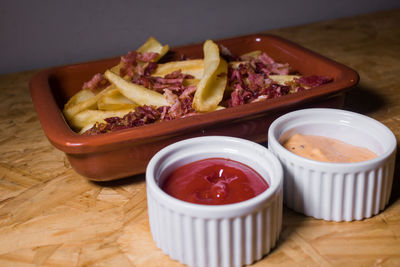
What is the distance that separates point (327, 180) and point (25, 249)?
809 millimetres

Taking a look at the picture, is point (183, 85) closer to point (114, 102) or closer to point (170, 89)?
point (170, 89)

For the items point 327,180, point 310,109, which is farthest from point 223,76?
point 327,180

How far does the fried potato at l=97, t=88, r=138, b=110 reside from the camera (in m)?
1.64

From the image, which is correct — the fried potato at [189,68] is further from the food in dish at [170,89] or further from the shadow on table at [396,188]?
the shadow on table at [396,188]

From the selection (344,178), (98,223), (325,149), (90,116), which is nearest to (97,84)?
(90,116)

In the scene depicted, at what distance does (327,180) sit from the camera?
1219 mm

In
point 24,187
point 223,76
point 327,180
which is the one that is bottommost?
point 24,187

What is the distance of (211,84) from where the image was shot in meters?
1.61

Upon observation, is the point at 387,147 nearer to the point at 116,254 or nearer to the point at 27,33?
the point at 116,254

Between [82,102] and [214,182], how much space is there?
72cm

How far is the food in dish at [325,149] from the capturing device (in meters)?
1.28

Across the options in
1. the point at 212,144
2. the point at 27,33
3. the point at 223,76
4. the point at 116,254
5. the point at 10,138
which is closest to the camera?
the point at 116,254

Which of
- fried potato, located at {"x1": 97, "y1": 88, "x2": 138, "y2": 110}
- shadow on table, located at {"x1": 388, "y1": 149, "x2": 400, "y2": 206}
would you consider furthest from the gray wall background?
shadow on table, located at {"x1": 388, "y1": 149, "x2": 400, "y2": 206}

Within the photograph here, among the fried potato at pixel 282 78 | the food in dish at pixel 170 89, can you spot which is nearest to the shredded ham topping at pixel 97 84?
the food in dish at pixel 170 89
